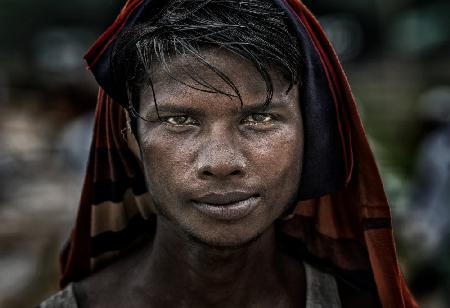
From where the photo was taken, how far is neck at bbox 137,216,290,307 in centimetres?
204

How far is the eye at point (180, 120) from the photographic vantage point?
1789 millimetres

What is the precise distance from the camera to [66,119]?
11055 mm

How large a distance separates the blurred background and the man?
9.56 ft

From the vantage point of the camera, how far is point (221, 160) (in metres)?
1.70

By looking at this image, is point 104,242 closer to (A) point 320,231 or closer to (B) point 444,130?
(A) point 320,231

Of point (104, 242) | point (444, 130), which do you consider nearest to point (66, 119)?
point (444, 130)

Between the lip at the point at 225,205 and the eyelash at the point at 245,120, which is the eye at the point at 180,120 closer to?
the eyelash at the point at 245,120

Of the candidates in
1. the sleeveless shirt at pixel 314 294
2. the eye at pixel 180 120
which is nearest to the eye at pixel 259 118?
the eye at pixel 180 120

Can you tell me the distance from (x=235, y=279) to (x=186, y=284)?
15cm

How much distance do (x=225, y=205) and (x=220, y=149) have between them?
15 centimetres

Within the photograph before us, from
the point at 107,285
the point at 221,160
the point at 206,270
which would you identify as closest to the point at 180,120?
the point at 221,160

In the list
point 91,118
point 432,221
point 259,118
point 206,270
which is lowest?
point 432,221

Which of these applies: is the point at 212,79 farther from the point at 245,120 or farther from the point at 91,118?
the point at 91,118

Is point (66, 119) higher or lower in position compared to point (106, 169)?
lower
